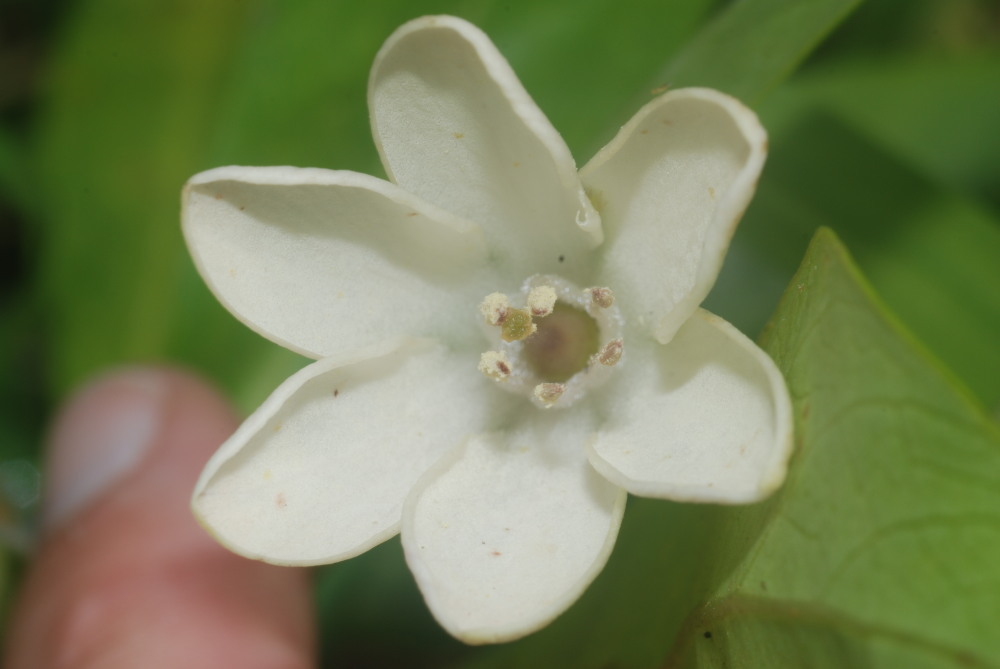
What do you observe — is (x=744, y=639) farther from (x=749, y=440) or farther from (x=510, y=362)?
(x=510, y=362)

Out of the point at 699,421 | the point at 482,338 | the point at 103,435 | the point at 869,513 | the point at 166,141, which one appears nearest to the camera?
the point at 869,513

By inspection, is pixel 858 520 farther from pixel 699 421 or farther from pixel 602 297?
pixel 602 297

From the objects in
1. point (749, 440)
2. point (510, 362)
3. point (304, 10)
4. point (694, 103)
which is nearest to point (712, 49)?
point (694, 103)

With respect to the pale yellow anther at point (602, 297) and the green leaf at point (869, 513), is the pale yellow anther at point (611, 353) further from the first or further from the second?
the green leaf at point (869, 513)

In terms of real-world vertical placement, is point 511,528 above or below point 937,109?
below

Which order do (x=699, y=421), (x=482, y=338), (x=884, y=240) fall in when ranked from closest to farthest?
(x=699, y=421) → (x=482, y=338) → (x=884, y=240)

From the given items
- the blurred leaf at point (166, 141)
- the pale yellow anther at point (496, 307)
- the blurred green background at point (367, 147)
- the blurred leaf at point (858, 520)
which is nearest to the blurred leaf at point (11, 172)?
the blurred green background at point (367, 147)

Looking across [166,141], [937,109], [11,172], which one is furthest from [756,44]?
[11,172]
